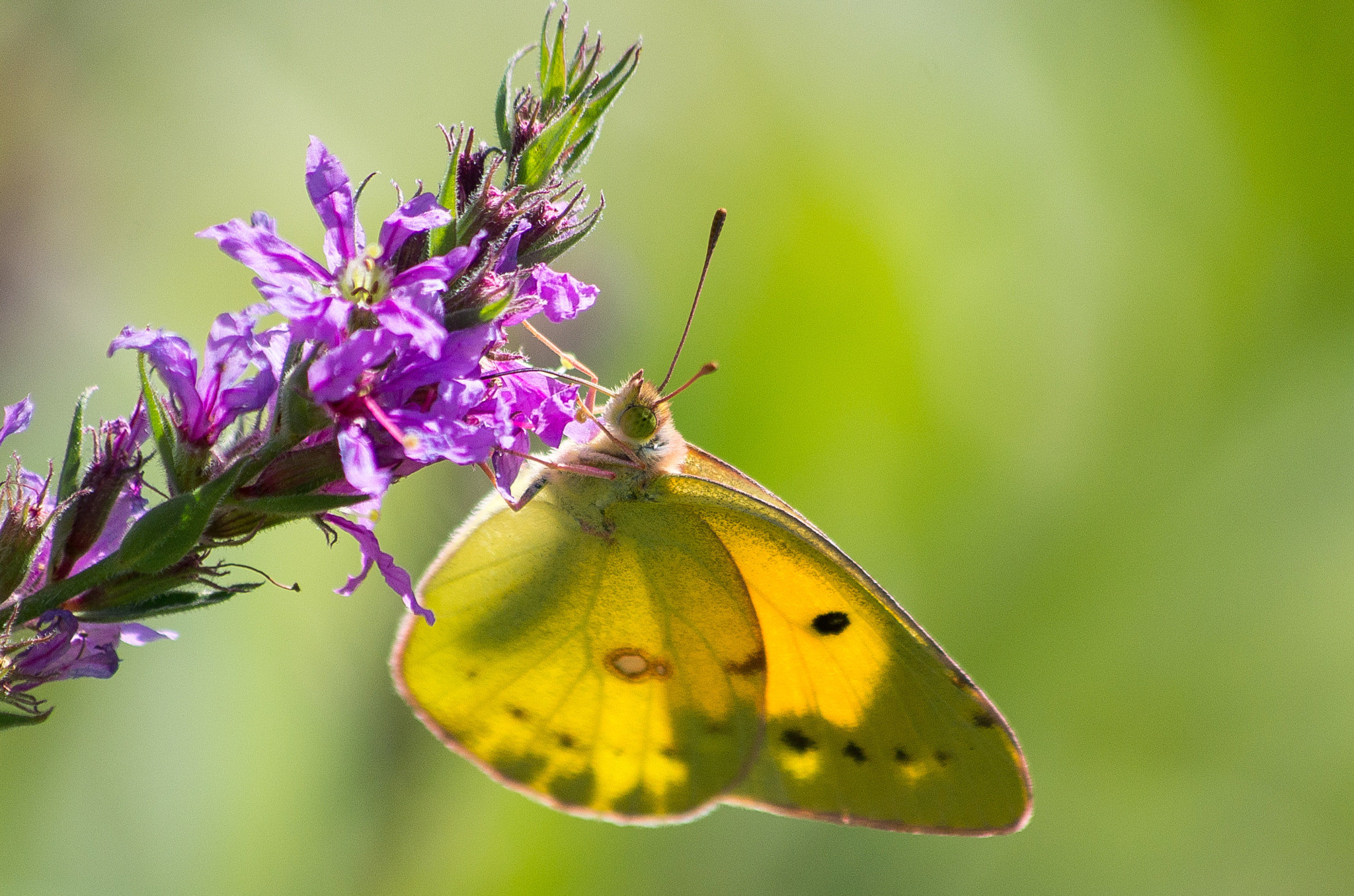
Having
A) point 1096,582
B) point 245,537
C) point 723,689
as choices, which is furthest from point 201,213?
point 1096,582

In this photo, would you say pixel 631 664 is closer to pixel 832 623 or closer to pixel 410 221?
pixel 832 623

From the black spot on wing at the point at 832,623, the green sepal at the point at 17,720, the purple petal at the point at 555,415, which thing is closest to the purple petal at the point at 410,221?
the purple petal at the point at 555,415

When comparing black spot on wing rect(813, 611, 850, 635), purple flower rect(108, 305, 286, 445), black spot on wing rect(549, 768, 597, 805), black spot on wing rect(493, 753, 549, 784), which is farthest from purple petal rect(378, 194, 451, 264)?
black spot on wing rect(549, 768, 597, 805)

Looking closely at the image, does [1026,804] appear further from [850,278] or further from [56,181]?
[56,181]

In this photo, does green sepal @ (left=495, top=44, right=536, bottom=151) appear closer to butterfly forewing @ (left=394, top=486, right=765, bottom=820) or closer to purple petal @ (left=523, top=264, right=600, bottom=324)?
purple petal @ (left=523, top=264, right=600, bottom=324)

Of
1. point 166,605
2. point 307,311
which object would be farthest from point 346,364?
point 166,605

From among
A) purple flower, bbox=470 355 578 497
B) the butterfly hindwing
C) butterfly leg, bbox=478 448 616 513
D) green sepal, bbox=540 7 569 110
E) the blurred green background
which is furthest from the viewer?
the blurred green background
